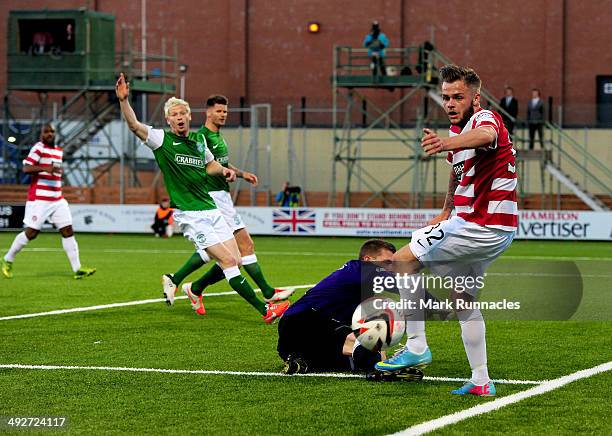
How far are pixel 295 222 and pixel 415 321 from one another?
981 inches

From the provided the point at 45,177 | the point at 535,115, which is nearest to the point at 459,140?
the point at 45,177

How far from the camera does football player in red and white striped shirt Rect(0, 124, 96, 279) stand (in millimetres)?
17656

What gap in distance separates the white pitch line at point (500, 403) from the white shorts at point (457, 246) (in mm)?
761

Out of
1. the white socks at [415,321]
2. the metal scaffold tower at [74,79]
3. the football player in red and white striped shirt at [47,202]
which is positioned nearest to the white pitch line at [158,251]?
the football player in red and white striped shirt at [47,202]

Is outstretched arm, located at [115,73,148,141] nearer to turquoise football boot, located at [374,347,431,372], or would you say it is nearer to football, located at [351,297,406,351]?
football, located at [351,297,406,351]

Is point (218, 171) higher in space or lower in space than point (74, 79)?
lower

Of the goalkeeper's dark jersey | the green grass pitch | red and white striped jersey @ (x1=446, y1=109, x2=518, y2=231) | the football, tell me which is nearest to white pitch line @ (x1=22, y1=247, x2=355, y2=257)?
the green grass pitch

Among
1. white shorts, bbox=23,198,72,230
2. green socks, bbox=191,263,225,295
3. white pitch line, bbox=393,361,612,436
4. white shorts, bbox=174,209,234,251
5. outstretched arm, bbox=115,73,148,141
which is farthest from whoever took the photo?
white shorts, bbox=23,198,72,230

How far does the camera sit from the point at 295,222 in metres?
33.0

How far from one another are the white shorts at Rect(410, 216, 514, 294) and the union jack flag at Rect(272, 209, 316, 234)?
2528cm

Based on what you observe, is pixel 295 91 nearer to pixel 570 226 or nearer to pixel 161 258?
pixel 570 226

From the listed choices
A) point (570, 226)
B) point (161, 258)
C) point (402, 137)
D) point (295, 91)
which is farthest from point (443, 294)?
point (295, 91)

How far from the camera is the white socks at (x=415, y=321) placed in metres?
8.02

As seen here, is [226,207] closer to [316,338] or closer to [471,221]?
[316,338]
